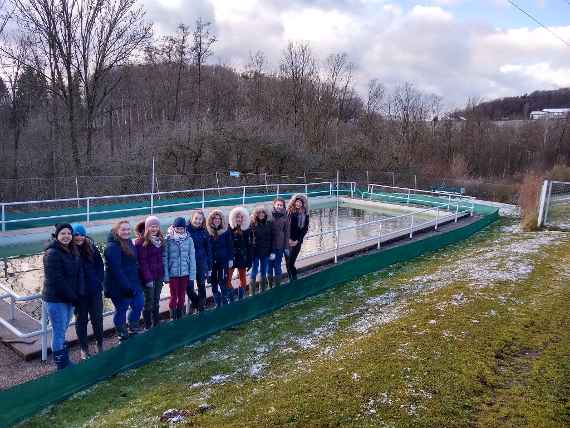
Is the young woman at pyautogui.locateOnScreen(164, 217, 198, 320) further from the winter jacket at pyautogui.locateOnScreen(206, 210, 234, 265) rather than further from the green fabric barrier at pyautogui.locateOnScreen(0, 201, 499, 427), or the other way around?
the green fabric barrier at pyautogui.locateOnScreen(0, 201, 499, 427)

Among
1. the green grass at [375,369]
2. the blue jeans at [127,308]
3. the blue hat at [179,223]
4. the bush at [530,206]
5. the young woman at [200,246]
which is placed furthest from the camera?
the bush at [530,206]

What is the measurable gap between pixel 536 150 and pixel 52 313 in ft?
185

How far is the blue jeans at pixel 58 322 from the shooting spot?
4656 mm

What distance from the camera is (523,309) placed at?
6.32m

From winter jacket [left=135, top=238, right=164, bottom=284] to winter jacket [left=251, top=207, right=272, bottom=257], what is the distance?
174 cm

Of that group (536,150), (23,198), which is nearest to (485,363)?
(23,198)

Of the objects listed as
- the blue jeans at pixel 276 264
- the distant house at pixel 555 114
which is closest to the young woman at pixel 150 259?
the blue jeans at pixel 276 264

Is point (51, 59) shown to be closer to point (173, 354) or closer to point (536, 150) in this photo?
point (173, 354)

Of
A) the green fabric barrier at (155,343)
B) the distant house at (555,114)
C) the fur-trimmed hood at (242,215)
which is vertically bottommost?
the green fabric barrier at (155,343)

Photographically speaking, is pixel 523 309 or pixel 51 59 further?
pixel 51 59

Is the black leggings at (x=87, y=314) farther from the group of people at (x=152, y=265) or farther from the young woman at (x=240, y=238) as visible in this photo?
the young woman at (x=240, y=238)

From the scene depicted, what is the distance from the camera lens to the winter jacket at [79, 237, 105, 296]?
15.4 feet

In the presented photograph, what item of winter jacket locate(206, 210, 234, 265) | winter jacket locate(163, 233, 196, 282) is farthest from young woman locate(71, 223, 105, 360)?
winter jacket locate(206, 210, 234, 265)

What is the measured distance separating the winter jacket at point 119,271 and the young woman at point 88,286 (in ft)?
0.43
